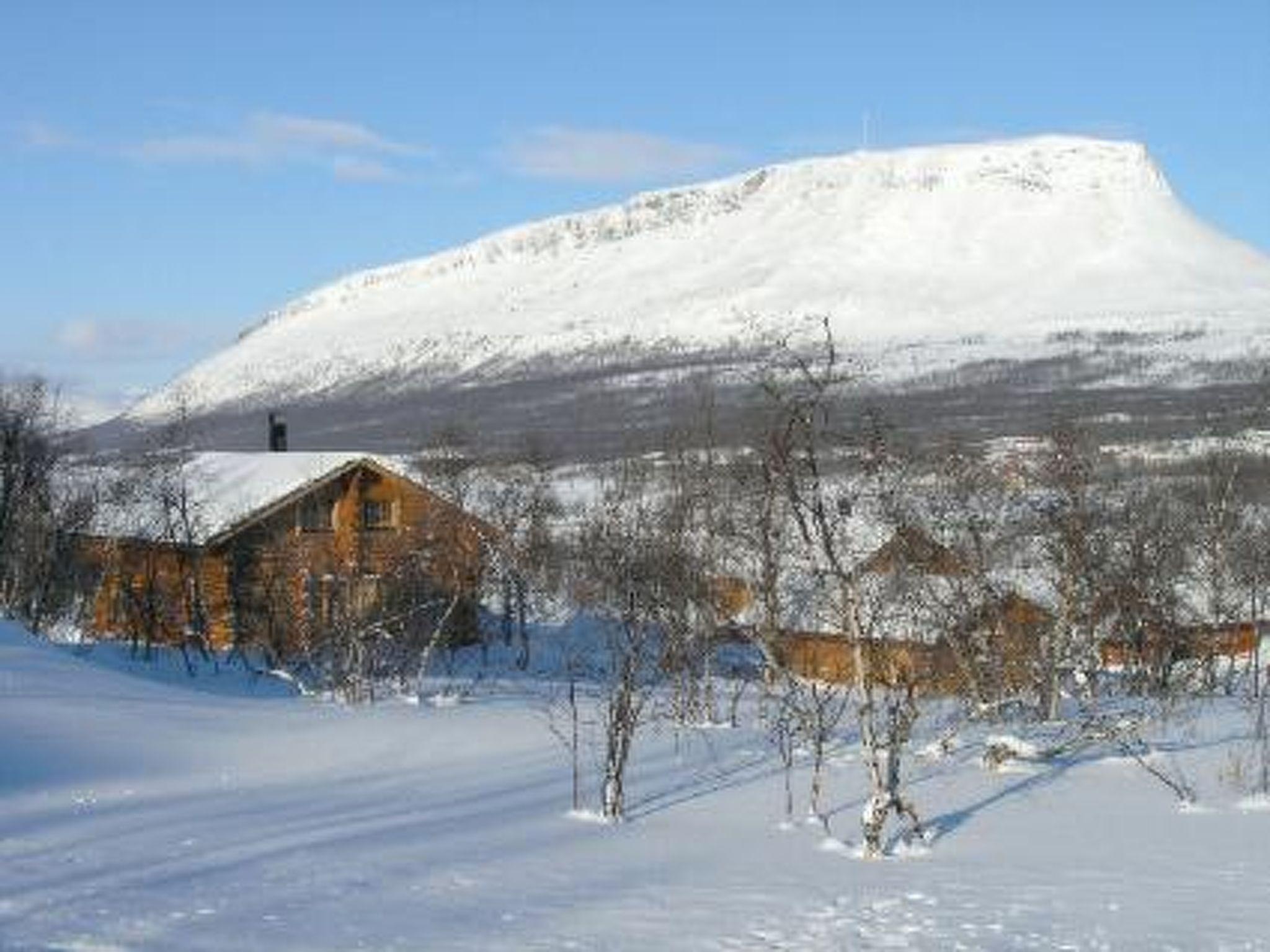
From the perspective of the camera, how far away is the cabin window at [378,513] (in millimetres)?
37500

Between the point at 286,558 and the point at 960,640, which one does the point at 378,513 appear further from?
the point at 960,640

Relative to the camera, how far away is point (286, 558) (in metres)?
32.9

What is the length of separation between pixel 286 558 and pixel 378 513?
5324 mm

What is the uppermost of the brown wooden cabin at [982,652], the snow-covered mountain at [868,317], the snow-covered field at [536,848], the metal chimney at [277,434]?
the snow-covered mountain at [868,317]

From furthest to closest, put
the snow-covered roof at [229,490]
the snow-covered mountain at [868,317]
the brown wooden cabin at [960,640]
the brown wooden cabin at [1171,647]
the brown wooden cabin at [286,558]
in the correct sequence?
the snow-covered mountain at [868,317] < the snow-covered roof at [229,490] < the brown wooden cabin at [286,558] < the brown wooden cabin at [1171,647] < the brown wooden cabin at [960,640]

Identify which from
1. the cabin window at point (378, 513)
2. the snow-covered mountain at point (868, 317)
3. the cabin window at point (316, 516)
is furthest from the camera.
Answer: the snow-covered mountain at point (868, 317)

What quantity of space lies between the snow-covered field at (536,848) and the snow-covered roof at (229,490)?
Result: 21232 mm

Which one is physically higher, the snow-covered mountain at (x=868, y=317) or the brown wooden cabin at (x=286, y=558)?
the snow-covered mountain at (x=868, y=317)

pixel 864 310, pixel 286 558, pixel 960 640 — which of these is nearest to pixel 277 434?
pixel 286 558

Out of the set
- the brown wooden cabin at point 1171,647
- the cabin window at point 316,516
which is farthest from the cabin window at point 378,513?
the brown wooden cabin at point 1171,647

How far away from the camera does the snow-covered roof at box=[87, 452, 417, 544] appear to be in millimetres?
35438

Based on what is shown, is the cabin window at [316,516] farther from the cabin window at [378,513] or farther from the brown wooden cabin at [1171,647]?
the brown wooden cabin at [1171,647]

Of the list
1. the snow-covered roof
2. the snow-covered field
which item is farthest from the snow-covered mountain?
the snow-covered field

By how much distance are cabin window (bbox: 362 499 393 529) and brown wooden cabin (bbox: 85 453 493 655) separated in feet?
0.10
